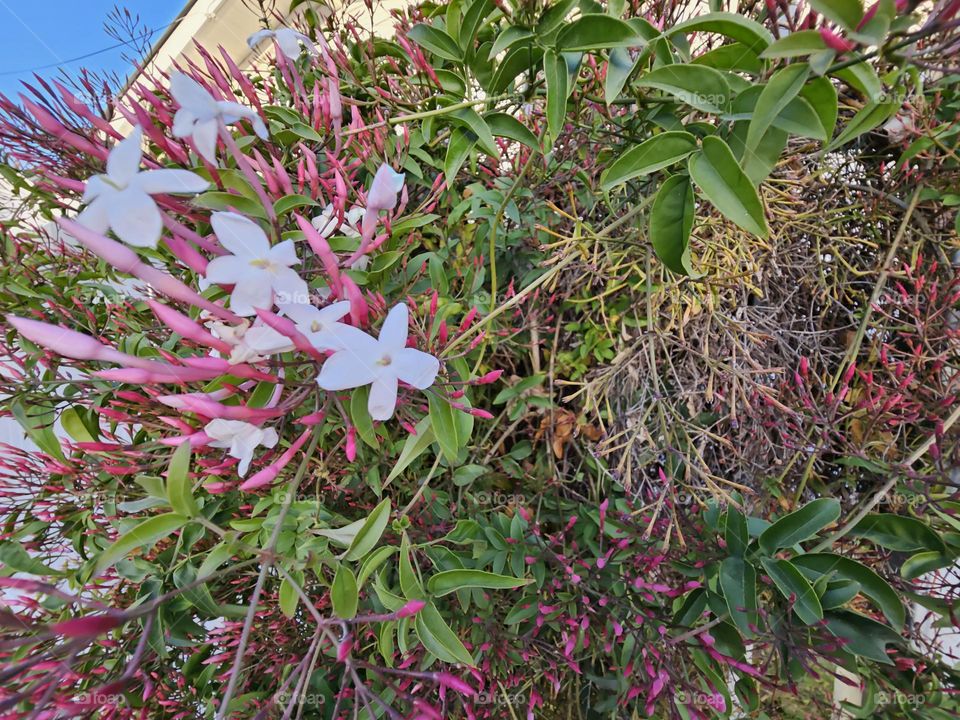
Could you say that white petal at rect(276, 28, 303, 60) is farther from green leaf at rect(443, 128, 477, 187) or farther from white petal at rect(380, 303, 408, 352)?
white petal at rect(380, 303, 408, 352)

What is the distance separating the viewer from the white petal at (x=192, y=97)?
0.35 metres

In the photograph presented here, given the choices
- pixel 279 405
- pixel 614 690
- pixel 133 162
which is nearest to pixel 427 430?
pixel 279 405

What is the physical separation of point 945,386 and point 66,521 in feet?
4.59

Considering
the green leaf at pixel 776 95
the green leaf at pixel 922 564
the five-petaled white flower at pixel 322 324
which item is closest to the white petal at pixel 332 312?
Result: the five-petaled white flower at pixel 322 324

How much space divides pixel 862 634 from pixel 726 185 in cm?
53

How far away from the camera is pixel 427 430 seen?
0.52m

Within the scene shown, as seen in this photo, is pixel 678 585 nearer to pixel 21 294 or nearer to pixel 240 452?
pixel 240 452

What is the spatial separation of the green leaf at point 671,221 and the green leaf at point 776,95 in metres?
0.07

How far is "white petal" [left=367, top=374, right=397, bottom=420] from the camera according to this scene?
0.39 meters

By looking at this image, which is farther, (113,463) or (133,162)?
→ (113,463)

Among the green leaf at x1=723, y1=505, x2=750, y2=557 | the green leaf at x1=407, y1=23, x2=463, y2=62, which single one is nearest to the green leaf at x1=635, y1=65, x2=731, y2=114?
the green leaf at x1=407, y1=23, x2=463, y2=62

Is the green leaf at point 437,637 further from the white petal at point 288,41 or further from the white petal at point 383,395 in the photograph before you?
the white petal at point 288,41
